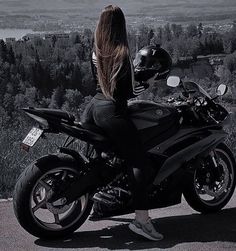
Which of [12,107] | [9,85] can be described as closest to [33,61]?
[9,85]

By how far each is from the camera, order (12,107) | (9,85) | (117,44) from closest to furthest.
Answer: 1. (117,44)
2. (12,107)
3. (9,85)

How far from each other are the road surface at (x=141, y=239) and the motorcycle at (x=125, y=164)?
4.3 inches

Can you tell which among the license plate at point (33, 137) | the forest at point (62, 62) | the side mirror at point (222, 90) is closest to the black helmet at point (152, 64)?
the side mirror at point (222, 90)

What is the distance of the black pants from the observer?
4.39 meters

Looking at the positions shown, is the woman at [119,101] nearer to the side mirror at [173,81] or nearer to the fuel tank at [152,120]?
the fuel tank at [152,120]

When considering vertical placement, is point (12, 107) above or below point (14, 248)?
below

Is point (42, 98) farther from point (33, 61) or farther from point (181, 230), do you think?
point (181, 230)

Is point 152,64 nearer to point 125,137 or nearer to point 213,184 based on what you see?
point 125,137

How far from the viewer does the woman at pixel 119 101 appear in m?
4.29

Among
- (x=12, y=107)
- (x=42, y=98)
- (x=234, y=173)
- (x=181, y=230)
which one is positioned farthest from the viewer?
(x=42, y=98)

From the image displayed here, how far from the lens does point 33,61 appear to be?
50.3ft

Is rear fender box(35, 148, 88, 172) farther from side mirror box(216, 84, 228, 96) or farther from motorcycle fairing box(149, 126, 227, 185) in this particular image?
side mirror box(216, 84, 228, 96)

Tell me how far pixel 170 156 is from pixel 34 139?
3.45 ft

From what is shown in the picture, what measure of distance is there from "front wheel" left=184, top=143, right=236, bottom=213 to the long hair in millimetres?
1171
